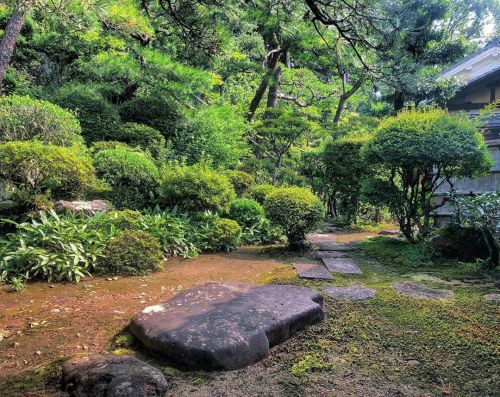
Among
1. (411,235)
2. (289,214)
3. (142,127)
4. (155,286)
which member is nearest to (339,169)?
(411,235)

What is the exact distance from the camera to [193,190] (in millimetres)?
6219

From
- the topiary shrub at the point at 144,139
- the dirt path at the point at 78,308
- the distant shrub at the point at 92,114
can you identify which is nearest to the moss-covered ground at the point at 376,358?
the dirt path at the point at 78,308

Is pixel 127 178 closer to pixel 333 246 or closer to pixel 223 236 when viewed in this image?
pixel 223 236

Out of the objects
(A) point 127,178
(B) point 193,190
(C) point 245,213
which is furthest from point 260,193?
(A) point 127,178

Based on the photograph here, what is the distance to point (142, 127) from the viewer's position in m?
8.77

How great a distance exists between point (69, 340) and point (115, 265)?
1.70m

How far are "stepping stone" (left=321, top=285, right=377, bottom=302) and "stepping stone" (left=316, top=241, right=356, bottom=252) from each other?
2.13 m

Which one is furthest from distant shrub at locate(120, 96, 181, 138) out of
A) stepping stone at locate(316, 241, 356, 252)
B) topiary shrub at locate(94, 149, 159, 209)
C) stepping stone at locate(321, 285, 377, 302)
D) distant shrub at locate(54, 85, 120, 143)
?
stepping stone at locate(321, 285, 377, 302)

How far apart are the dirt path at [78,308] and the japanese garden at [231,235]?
0.07 ft

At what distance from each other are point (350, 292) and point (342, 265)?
50.2 inches

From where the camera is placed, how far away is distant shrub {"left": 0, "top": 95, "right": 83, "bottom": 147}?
6457 mm

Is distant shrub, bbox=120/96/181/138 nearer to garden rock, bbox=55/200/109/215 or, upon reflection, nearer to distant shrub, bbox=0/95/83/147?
distant shrub, bbox=0/95/83/147

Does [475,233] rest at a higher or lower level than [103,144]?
lower

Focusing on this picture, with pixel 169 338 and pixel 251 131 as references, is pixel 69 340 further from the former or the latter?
pixel 251 131
